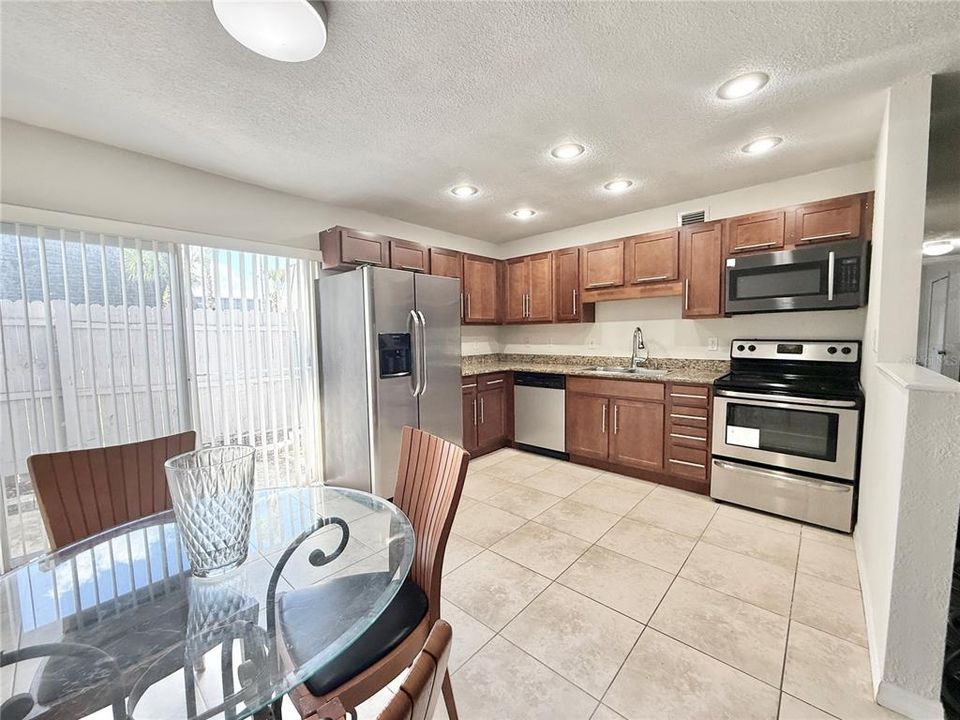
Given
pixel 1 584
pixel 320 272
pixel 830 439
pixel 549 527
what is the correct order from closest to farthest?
pixel 1 584
pixel 830 439
pixel 549 527
pixel 320 272

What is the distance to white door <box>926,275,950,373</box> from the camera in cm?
290

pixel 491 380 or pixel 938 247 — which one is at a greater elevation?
pixel 938 247

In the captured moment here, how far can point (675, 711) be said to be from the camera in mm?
1342

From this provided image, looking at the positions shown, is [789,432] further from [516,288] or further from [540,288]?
[516,288]

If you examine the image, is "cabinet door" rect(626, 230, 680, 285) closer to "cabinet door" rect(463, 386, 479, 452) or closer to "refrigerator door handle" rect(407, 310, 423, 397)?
"cabinet door" rect(463, 386, 479, 452)

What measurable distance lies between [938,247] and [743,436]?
2350mm

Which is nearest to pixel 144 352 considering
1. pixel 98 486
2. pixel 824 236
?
pixel 98 486

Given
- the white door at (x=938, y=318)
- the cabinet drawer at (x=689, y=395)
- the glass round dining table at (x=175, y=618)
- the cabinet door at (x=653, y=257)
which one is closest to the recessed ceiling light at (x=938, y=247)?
the white door at (x=938, y=318)

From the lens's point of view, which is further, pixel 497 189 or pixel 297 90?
pixel 497 189

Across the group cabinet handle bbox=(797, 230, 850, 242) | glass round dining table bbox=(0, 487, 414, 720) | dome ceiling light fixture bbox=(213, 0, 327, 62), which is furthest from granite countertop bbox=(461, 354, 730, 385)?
dome ceiling light fixture bbox=(213, 0, 327, 62)

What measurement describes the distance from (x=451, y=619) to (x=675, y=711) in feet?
3.09

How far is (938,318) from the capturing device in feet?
9.56

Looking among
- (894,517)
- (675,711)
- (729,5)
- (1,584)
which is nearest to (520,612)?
(675,711)

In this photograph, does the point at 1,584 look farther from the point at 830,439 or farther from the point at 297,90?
the point at 830,439
